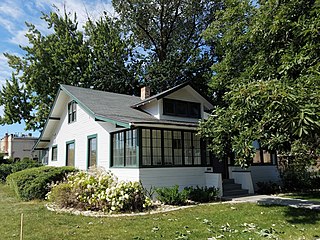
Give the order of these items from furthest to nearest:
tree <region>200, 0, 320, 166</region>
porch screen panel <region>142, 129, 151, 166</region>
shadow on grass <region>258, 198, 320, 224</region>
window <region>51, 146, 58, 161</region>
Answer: window <region>51, 146, 58, 161</region> → porch screen panel <region>142, 129, 151, 166</region> → shadow on grass <region>258, 198, 320, 224</region> → tree <region>200, 0, 320, 166</region>

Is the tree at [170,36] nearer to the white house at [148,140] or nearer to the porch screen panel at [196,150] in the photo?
the white house at [148,140]

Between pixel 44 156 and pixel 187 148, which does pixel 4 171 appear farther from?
pixel 187 148

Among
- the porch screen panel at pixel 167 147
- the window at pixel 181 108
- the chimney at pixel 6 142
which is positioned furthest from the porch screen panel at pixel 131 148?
the chimney at pixel 6 142

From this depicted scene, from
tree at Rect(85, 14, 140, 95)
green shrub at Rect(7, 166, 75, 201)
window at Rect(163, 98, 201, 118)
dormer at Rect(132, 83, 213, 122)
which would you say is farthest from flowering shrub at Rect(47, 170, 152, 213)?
tree at Rect(85, 14, 140, 95)

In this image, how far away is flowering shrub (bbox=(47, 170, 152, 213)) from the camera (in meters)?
8.96

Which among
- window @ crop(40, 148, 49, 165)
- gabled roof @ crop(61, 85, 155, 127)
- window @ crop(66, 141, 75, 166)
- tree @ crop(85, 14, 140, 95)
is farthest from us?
tree @ crop(85, 14, 140, 95)

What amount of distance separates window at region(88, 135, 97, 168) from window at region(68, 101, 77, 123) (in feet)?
8.77

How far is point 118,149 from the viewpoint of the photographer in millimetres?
11961

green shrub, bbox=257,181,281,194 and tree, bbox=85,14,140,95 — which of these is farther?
tree, bbox=85,14,140,95

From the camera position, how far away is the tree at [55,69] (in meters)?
25.7

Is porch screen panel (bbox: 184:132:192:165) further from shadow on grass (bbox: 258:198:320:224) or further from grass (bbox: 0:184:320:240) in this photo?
shadow on grass (bbox: 258:198:320:224)

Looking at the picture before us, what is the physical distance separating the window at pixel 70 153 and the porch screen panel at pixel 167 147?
273 inches

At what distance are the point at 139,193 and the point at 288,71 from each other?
609 cm

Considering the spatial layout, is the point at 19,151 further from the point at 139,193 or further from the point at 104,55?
the point at 139,193
